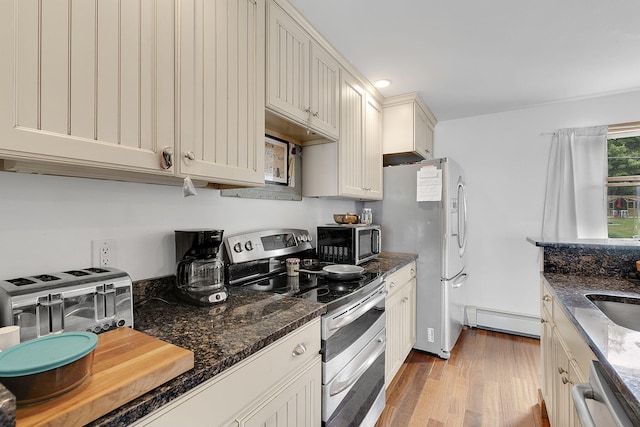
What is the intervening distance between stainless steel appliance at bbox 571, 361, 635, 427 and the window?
9.10ft

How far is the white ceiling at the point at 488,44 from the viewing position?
5.39 feet

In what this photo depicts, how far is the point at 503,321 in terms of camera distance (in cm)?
327

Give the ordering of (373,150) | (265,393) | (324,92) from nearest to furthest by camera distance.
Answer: (265,393) → (324,92) → (373,150)

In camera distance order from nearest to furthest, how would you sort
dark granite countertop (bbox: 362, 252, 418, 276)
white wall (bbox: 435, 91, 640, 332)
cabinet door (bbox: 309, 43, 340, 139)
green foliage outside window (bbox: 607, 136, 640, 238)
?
cabinet door (bbox: 309, 43, 340, 139) < dark granite countertop (bbox: 362, 252, 418, 276) < green foliage outside window (bbox: 607, 136, 640, 238) < white wall (bbox: 435, 91, 640, 332)

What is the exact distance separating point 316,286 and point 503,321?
2.73 metres

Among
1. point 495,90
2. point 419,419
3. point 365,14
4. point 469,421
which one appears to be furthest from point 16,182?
point 495,90

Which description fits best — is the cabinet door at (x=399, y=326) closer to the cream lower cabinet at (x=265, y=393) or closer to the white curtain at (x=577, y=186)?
the cream lower cabinet at (x=265, y=393)

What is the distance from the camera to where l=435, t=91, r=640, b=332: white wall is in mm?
3121

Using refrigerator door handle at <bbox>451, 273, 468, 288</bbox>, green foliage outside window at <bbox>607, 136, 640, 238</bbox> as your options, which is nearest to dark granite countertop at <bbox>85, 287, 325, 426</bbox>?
refrigerator door handle at <bbox>451, 273, 468, 288</bbox>

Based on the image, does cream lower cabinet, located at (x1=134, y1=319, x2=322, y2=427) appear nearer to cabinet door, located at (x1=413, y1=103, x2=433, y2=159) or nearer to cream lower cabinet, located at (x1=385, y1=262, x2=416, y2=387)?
cream lower cabinet, located at (x1=385, y1=262, x2=416, y2=387)

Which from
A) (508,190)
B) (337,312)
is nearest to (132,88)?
(337,312)

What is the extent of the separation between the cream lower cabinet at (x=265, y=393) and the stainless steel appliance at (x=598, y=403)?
848 mm

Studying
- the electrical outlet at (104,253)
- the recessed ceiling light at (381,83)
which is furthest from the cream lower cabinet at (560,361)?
the recessed ceiling light at (381,83)

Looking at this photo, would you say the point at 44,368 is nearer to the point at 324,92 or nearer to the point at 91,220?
the point at 91,220
